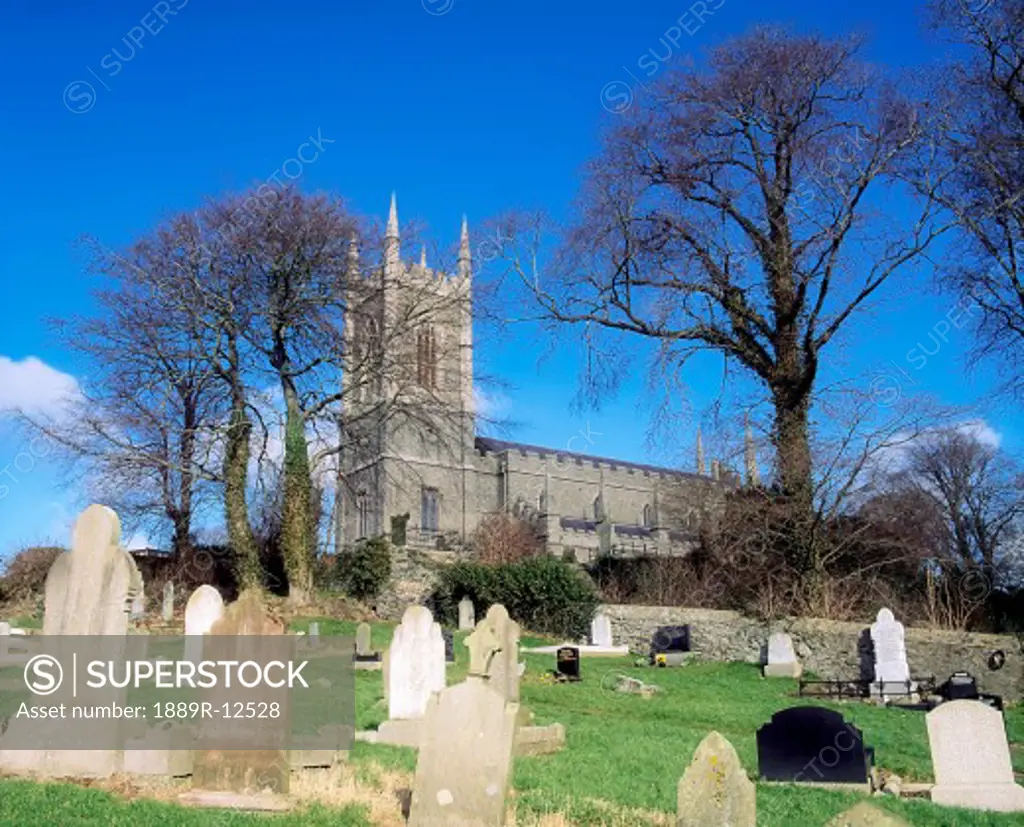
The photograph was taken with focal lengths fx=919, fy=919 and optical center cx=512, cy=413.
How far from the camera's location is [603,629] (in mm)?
24266

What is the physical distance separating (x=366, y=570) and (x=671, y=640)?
443 inches

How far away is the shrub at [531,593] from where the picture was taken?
26062 mm

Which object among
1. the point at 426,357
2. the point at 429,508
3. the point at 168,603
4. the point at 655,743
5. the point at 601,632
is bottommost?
the point at 655,743

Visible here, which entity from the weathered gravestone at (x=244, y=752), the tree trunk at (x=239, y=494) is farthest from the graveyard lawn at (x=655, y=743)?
the tree trunk at (x=239, y=494)

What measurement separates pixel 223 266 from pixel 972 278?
60.3 ft

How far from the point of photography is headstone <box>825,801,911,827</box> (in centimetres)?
406

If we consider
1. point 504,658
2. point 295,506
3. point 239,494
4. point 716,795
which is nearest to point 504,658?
point 504,658

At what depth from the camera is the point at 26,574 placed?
1096 inches

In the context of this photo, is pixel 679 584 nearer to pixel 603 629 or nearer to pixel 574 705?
pixel 603 629

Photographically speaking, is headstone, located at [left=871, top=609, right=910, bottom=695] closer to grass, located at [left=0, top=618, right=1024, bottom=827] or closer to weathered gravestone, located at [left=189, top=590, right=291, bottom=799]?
grass, located at [left=0, top=618, right=1024, bottom=827]

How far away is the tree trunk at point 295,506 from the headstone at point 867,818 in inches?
924

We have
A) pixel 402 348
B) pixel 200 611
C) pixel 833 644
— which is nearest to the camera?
pixel 200 611

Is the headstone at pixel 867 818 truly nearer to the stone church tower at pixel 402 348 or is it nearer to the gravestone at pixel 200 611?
the gravestone at pixel 200 611

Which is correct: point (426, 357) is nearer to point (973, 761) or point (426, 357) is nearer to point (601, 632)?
point (601, 632)
